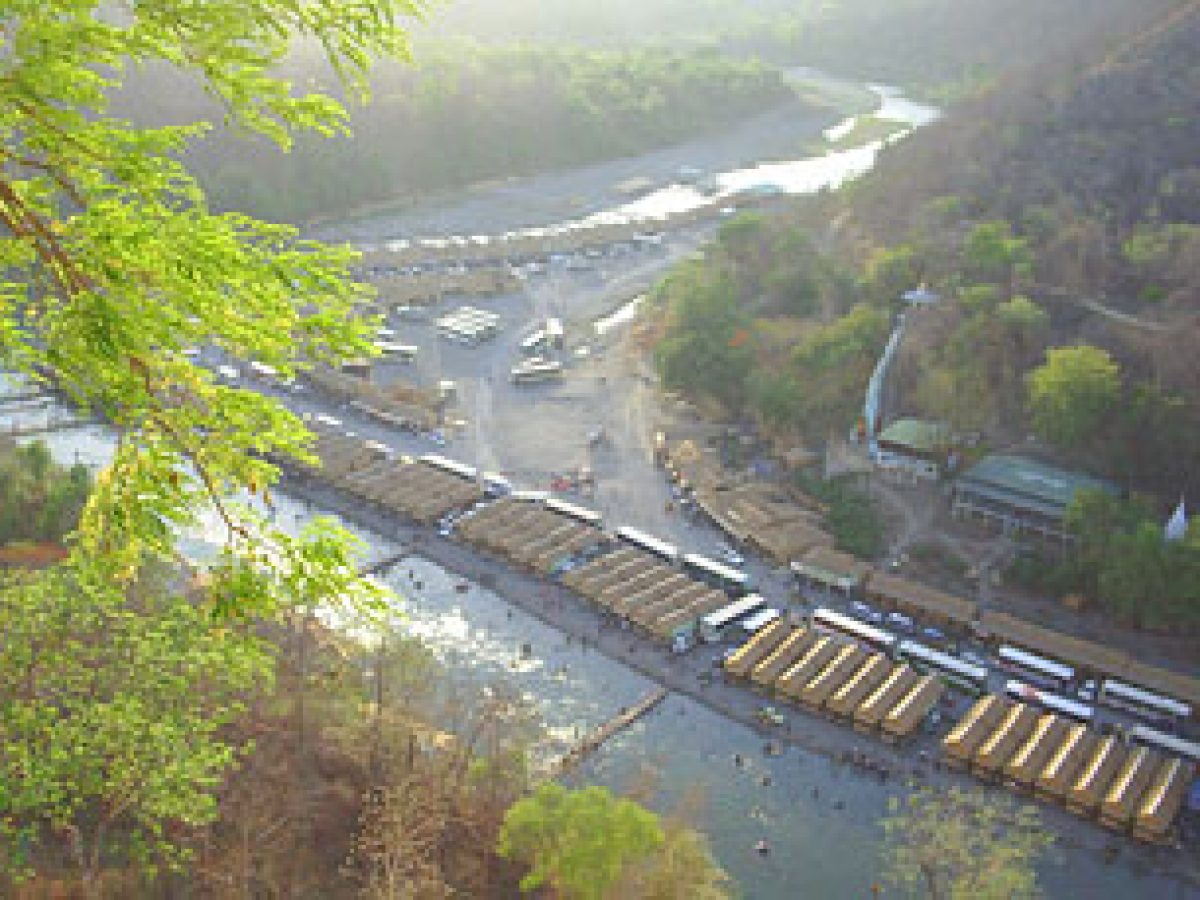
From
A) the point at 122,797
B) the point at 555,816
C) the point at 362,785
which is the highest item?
the point at 122,797

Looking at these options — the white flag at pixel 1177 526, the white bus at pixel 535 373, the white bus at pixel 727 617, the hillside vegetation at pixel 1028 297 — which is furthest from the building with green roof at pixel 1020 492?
the white bus at pixel 535 373

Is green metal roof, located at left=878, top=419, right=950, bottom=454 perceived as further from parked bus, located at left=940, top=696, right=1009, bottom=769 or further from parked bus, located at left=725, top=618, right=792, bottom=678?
parked bus, located at left=940, top=696, right=1009, bottom=769

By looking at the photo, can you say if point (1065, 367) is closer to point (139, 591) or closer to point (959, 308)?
point (959, 308)

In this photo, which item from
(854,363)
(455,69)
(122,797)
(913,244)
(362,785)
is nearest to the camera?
(122,797)

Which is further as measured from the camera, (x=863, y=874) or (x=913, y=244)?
(x=913, y=244)

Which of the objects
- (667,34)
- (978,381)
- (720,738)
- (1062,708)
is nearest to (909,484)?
(978,381)

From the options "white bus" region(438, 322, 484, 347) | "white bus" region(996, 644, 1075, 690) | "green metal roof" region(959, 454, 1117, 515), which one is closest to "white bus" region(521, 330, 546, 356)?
"white bus" region(438, 322, 484, 347)
